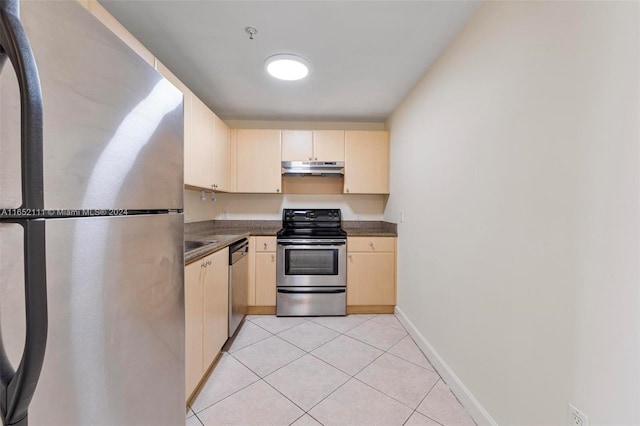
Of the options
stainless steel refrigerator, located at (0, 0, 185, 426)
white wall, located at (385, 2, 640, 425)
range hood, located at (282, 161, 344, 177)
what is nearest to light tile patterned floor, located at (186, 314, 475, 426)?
white wall, located at (385, 2, 640, 425)

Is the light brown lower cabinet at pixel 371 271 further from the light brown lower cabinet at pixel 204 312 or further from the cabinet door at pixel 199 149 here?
the cabinet door at pixel 199 149

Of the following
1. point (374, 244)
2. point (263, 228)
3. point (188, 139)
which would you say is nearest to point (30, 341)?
point (188, 139)

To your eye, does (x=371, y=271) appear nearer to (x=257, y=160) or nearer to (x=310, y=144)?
(x=310, y=144)

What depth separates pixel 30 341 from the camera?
0.48m

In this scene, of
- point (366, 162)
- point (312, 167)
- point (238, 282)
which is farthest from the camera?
point (366, 162)

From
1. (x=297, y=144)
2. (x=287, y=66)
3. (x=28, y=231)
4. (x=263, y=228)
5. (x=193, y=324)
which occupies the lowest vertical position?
(x=193, y=324)

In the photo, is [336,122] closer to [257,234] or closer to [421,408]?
[257,234]

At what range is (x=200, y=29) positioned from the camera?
1.63m

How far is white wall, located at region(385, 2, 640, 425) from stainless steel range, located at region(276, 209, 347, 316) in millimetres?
1178

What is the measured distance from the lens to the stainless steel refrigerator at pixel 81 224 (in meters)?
0.47

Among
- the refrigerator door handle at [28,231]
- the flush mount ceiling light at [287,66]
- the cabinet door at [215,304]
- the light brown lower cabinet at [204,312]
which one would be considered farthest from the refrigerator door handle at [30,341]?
the flush mount ceiling light at [287,66]

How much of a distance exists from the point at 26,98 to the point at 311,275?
2553 millimetres

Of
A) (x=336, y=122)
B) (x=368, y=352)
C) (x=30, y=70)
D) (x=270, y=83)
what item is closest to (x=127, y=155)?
(x=30, y=70)

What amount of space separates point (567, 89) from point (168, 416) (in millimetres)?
1904
